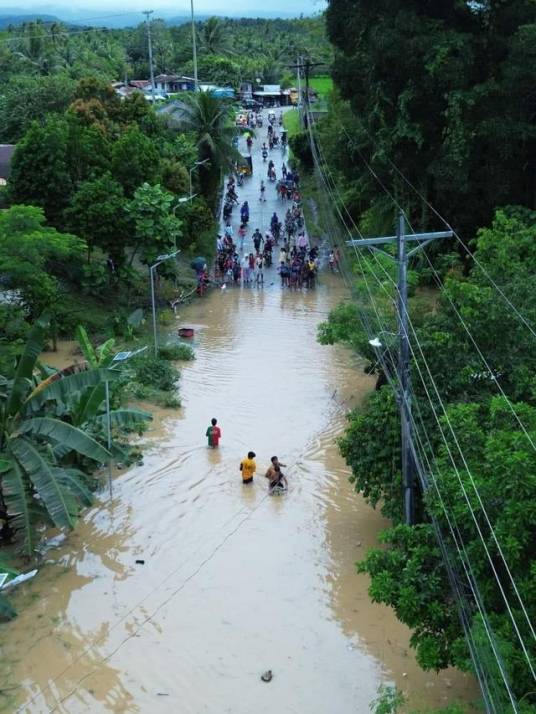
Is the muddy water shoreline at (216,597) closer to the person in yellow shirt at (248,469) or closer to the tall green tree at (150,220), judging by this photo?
the person in yellow shirt at (248,469)

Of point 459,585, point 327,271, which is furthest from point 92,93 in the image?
point 459,585

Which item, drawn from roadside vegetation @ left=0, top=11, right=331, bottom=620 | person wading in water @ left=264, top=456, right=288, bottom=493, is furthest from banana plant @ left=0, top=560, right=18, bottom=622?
person wading in water @ left=264, top=456, right=288, bottom=493

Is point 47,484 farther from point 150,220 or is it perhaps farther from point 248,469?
point 150,220

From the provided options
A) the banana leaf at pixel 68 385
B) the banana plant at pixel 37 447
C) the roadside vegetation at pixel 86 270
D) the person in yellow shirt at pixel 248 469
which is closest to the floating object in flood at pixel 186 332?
the roadside vegetation at pixel 86 270

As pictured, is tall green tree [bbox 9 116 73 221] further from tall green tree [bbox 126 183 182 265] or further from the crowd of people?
the crowd of people

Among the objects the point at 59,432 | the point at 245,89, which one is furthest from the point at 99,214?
the point at 245,89

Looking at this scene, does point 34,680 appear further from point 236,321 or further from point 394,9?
point 394,9
